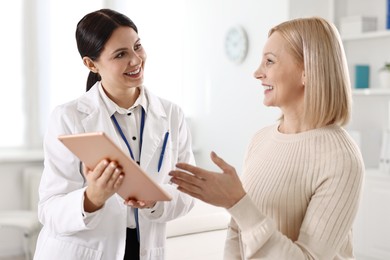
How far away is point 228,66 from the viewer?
5422mm

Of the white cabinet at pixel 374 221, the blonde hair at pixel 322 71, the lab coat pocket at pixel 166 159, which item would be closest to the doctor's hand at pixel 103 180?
the lab coat pocket at pixel 166 159

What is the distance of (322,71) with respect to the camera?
1.50 m

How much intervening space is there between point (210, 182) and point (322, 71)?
1.33 feet

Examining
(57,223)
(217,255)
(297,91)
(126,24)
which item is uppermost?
(126,24)

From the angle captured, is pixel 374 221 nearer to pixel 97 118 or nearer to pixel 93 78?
pixel 93 78

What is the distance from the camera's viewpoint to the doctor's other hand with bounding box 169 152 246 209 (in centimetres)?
138

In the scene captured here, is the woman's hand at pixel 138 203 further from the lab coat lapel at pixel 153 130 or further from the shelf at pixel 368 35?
the shelf at pixel 368 35

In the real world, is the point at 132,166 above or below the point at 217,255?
above

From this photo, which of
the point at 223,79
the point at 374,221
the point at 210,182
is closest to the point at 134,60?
the point at 210,182

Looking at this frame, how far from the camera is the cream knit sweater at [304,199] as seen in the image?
4.69 ft

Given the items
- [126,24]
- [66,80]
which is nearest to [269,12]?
[66,80]

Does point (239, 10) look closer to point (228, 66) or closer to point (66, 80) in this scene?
point (228, 66)

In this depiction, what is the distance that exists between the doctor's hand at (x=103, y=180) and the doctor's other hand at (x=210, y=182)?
15cm

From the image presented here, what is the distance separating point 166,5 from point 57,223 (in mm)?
4385
